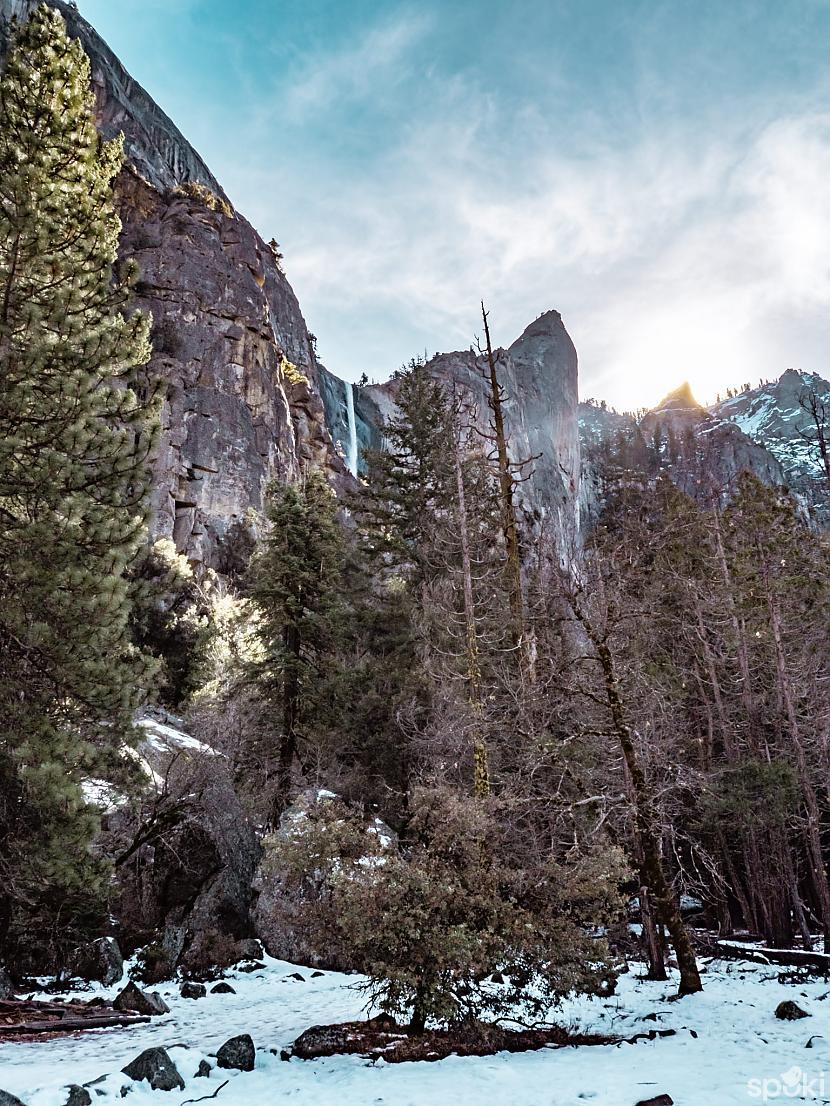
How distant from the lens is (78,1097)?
5184mm

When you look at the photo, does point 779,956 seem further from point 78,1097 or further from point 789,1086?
point 78,1097

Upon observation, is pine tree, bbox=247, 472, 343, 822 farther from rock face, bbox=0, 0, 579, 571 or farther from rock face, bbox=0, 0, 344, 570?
rock face, bbox=0, 0, 344, 570

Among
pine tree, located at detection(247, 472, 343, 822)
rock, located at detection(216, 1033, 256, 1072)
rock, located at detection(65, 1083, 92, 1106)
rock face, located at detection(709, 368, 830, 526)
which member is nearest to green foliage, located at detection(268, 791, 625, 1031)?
rock, located at detection(216, 1033, 256, 1072)

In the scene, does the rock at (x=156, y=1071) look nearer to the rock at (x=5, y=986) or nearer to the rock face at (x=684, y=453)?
the rock at (x=5, y=986)

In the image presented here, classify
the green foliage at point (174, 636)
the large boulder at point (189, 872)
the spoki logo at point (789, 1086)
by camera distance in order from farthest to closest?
the green foliage at point (174, 636)
the large boulder at point (189, 872)
the spoki logo at point (789, 1086)

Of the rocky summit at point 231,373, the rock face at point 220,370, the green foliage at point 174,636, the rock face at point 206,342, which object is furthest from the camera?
the rocky summit at point 231,373

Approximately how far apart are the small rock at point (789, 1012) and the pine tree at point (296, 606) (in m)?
11.6

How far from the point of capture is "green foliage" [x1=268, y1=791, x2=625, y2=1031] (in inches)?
278

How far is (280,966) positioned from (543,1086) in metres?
8.09

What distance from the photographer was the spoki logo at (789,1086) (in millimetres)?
5730

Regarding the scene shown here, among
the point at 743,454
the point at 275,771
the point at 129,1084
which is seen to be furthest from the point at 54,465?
Answer: the point at 743,454

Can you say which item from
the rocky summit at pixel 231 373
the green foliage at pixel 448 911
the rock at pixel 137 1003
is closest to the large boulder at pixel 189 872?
the rock at pixel 137 1003

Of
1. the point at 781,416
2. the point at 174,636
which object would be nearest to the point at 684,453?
the point at 781,416

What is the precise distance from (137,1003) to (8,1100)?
4.61 metres
